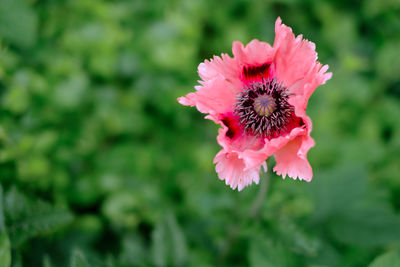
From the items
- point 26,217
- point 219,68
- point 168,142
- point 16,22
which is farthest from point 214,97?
point 168,142

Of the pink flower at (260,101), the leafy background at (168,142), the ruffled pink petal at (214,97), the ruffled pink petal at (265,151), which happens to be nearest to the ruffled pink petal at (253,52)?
the pink flower at (260,101)

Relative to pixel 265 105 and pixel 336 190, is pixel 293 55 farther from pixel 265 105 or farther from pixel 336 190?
pixel 336 190

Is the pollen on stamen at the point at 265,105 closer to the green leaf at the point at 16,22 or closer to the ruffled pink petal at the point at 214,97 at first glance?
the ruffled pink petal at the point at 214,97

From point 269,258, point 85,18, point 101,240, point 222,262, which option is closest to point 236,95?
point 269,258

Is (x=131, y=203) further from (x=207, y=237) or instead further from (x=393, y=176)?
(x=393, y=176)

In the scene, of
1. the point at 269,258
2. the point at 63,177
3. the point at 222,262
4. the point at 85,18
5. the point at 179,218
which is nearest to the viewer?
the point at 269,258

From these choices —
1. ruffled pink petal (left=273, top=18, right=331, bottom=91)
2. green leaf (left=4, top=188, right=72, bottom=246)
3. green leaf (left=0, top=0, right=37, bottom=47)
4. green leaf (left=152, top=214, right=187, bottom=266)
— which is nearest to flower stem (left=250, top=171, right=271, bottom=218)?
green leaf (left=152, top=214, right=187, bottom=266)

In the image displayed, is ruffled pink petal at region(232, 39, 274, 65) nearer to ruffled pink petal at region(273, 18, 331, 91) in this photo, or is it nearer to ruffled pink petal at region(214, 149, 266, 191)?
ruffled pink petal at region(273, 18, 331, 91)
